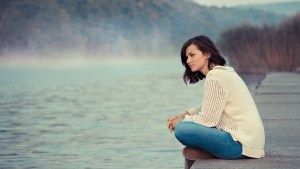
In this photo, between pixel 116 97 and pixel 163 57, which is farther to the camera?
pixel 163 57

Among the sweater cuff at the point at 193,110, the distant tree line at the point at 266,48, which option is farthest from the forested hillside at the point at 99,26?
the sweater cuff at the point at 193,110

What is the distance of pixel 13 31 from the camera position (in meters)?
79.7

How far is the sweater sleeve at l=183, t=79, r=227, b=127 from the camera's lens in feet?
20.5

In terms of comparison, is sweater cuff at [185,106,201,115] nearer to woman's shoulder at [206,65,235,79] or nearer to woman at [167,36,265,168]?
woman at [167,36,265,168]

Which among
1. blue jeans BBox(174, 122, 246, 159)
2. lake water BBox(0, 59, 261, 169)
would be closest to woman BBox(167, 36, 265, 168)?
blue jeans BBox(174, 122, 246, 159)

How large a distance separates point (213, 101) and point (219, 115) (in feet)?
0.32

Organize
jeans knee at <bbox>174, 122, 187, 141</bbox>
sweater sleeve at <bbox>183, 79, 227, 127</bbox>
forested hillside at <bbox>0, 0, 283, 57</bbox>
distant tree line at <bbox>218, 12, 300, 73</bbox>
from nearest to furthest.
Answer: sweater sleeve at <bbox>183, 79, 227, 127</bbox> → jeans knee at <bbox>174, 122, 187, 141</bbox> → distant tree line at <bbox>218, 12, 300, 73</bbox> → forested hillside at <bbox>0, 0, 283, 57</bbox>

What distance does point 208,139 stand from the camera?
635 centimetres

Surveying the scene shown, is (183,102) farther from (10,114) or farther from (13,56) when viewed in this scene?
(13,56)

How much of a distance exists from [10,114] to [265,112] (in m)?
5.97

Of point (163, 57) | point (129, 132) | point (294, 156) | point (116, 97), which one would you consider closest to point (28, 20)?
point (163, 57)

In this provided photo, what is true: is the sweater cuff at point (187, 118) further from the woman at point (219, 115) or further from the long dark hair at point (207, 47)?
the long dark hair at point (207, 47)

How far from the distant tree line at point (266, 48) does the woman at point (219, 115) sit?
65.0 feet

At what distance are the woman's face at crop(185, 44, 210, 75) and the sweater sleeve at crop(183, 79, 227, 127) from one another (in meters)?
0.21
